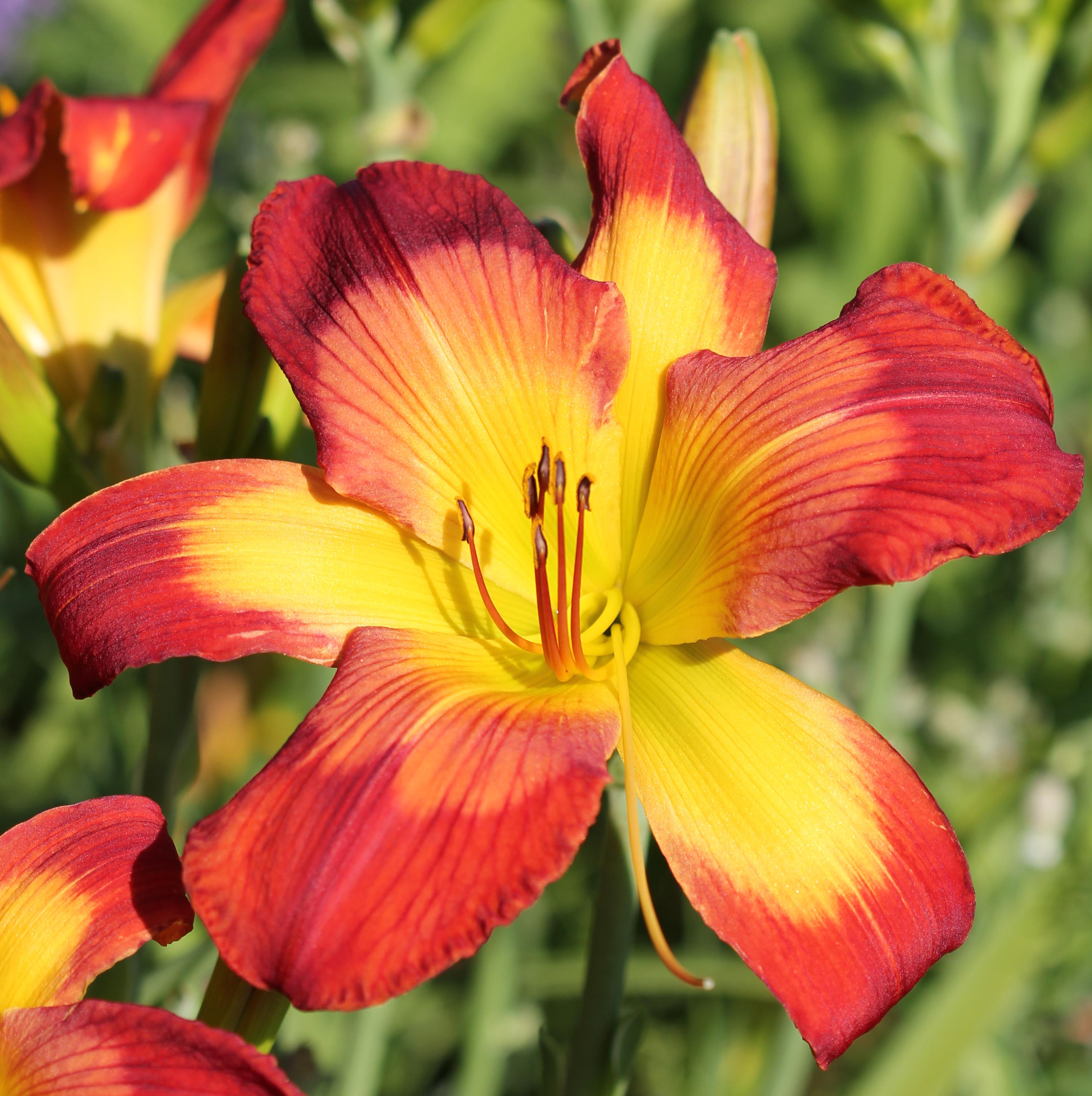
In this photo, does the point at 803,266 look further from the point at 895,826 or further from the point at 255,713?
the point at 895,826

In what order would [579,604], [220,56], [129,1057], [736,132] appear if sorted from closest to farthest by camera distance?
[129,1057]
[579,604]
[736,132]
[220,56]

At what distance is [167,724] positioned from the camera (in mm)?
849

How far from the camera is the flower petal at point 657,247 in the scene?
30.1 inches

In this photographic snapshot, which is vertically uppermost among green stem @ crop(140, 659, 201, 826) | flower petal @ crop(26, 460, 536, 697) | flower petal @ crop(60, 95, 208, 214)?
A: flower petal @ crop(60, 95, 208, 214)

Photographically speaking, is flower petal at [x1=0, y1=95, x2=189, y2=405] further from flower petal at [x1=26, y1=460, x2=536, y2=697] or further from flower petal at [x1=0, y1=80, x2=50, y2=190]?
flower petal at [x1=26, y1=460, x2=536, y2=697]

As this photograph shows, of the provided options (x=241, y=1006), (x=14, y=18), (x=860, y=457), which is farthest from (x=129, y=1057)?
(x=14, y=18)

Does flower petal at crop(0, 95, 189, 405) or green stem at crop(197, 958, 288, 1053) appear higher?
flower petal at crop(0, 95, 189, 405)

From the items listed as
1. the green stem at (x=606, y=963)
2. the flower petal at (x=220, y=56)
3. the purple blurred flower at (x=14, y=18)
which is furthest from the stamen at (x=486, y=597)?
the purple blurred flower at (x=14, y=18)

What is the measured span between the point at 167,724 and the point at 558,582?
310mm

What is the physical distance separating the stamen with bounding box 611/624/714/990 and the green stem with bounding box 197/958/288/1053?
196 millimetres

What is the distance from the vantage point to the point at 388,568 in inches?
29.6

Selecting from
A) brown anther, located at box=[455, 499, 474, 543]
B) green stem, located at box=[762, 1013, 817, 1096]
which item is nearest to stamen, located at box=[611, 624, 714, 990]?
brown anther, located at box=[455, 499, 474, 543]

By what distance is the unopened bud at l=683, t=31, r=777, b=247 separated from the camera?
2.85 ft

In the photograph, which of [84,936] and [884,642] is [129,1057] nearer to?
[84,936]
